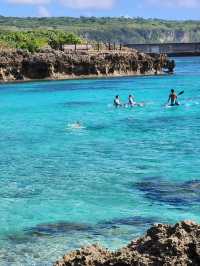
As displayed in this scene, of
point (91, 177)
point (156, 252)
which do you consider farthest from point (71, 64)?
point (156, 252)

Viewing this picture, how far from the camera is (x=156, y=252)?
7.78 metres

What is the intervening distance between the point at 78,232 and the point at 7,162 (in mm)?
11149

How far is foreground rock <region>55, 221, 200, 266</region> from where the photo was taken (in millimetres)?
7637

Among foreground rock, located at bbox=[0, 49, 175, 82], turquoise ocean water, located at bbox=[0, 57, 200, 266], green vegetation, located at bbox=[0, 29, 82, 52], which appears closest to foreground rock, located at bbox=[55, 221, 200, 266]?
turquoise ocean water, located at bbox=[0, 57, 200, 266]

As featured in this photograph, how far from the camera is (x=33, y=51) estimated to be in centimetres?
9675

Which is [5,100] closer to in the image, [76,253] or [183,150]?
[183,150]

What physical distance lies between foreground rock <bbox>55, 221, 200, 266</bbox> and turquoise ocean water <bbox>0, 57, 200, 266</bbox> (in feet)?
15.9

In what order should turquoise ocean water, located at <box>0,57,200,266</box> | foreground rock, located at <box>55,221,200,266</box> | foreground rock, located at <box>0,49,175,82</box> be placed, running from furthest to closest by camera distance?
foreground rock, located at <box>0,49,175,82</box>, turquoise ocean water, located at <box>0,57,200,266</box>, foreground rock, located at <box>55,221,200,266</box>

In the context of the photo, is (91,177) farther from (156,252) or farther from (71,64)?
(71,64)

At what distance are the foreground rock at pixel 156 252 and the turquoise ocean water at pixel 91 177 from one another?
A: 190 inches

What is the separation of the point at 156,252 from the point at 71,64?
8160 centimetres

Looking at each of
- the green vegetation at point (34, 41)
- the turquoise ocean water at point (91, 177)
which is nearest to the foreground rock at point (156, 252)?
the turquoise ocean water at point (91, 177)

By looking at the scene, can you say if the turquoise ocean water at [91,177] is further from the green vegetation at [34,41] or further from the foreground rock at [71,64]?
the green vegetation at [34,41]

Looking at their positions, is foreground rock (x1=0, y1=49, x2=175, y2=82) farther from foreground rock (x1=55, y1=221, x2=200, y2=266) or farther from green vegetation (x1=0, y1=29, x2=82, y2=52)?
foreground rock (x1=55, y1=221, x2=200, y2=266)
